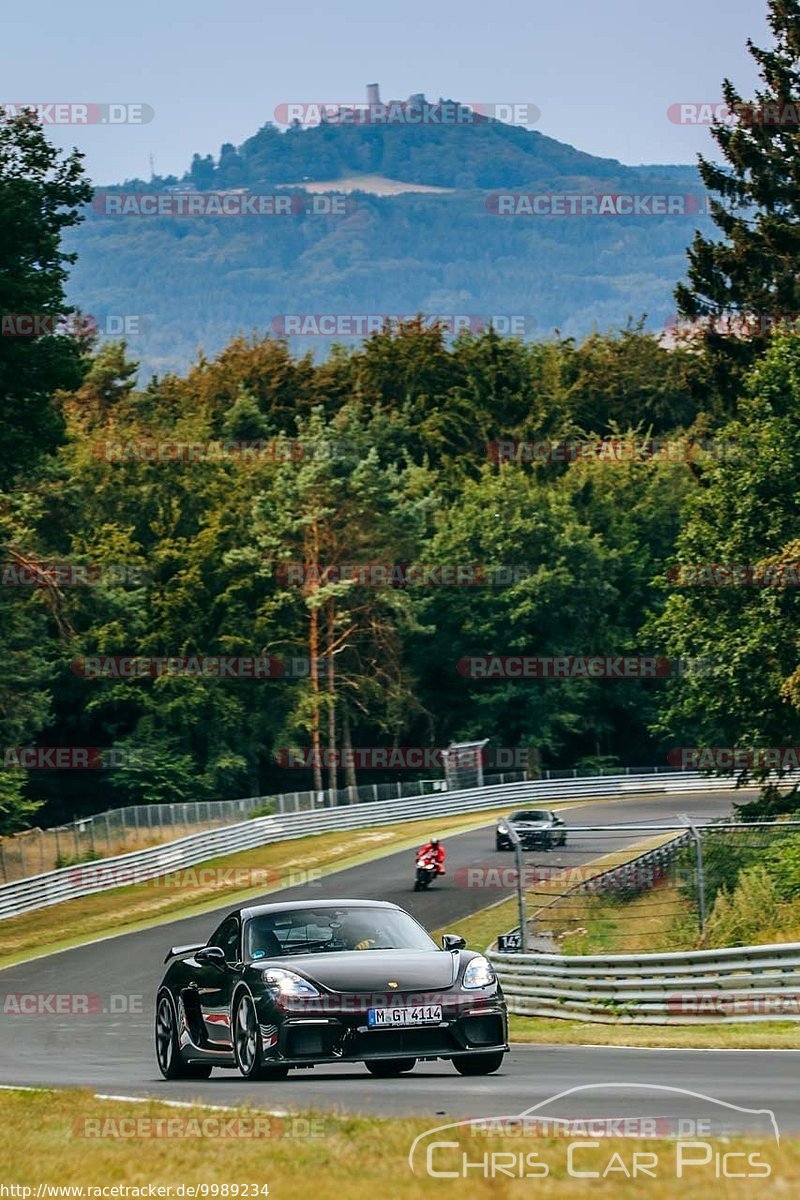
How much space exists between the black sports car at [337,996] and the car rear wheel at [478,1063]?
0.03ft

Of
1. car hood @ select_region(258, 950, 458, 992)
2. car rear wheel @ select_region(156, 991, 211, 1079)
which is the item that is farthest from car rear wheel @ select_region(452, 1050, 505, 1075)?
car rear wheel @ select_region(156, 991, 211, 1079)

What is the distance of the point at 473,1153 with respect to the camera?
26.0 ft

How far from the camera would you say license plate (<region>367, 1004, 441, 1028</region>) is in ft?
41.8

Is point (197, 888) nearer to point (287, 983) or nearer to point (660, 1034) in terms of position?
point (660, 1034)

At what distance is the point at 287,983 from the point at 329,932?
1.02m

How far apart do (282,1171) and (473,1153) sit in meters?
0.83

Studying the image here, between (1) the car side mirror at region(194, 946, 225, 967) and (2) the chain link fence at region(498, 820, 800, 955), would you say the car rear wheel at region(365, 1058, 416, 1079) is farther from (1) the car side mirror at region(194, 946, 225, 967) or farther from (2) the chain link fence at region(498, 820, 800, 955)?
(2) the chain link fence at region(498, 820, 800, 955)

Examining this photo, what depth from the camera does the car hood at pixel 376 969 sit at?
12883mm

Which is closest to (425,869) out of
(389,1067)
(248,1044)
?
(389,1067)

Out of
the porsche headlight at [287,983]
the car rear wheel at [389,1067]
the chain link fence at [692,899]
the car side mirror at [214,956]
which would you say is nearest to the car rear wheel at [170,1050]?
the car side mirror at [214,956]

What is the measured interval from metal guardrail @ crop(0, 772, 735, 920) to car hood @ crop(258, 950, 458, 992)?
35.4 metres

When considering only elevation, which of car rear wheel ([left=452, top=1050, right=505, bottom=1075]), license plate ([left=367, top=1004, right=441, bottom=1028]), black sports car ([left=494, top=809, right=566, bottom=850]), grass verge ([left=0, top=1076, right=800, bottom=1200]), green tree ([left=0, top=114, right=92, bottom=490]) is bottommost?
black sports car ([left=494, top=809, right=566, bottom=850])

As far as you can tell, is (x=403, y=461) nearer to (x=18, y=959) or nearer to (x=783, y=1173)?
(x=18, y=959)

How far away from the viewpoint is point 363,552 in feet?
276
